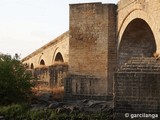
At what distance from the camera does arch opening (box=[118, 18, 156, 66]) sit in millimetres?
15500

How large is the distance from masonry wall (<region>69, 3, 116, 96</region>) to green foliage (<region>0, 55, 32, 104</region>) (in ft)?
8.77

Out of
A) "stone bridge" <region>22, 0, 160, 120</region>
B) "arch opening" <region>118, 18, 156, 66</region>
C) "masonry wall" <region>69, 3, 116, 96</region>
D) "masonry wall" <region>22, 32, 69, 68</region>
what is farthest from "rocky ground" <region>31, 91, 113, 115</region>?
"masonry wall" <region>22, 32, 69, 68</region>

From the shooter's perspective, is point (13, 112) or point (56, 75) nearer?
point (13, 112)

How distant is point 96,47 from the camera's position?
16031mm

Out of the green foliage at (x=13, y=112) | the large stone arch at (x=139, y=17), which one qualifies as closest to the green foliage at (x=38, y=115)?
the green foliage at (x=13, y=112)

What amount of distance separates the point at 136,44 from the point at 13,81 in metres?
5.19

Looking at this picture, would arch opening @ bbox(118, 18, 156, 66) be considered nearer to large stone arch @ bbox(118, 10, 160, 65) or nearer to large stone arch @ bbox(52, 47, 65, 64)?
large stone arch @ bbox(118, 10, 160, 65)

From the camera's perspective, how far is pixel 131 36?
1577 centimetres

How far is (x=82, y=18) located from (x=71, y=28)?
1.92 feet

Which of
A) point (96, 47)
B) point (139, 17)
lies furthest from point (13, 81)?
point (139, 17)

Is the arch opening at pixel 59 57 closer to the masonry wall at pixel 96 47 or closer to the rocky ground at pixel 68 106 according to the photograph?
→ the masonry wall at pixel 96 47

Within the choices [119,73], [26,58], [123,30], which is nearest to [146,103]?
[119,73]

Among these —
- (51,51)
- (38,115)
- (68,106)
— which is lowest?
(38,115)

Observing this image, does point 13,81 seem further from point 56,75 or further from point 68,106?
point 56,75
